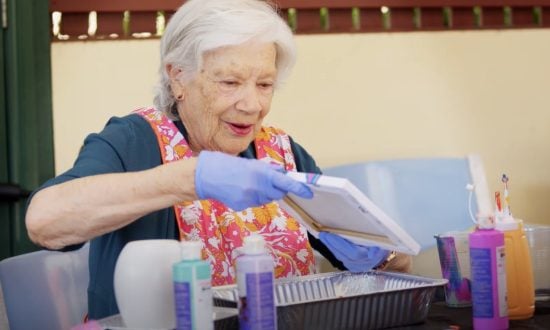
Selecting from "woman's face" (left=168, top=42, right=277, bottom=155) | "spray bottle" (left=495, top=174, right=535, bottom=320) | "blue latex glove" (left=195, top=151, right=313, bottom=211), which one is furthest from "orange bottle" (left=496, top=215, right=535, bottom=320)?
"woman's face" (left=168, top=42, right=277, bottom=155)

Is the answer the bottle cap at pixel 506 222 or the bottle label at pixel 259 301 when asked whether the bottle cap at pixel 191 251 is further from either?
the bottle cap at pixel 506 222

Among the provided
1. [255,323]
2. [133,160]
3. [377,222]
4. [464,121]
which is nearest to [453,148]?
[464,121]

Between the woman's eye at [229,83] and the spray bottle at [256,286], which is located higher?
the woman's eye at [229,83]

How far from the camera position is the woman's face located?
1986 millimetres

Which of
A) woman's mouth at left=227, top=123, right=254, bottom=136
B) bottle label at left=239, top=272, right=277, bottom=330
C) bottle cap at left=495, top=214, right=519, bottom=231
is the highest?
woman's mouth at left=227, top=123, right=254, bottom=136

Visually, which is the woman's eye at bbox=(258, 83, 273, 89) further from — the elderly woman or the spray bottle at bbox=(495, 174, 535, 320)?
the spray bottle at bbox=(495, 174, 535, 320)

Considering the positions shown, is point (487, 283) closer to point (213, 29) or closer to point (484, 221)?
point (484, 221)

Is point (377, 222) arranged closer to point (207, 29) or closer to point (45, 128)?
point (207, 29)

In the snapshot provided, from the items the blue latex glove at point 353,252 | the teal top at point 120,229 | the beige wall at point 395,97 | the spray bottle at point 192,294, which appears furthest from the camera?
the beige wall at point 395,97

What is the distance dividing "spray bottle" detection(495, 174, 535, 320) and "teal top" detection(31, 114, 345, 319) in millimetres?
724

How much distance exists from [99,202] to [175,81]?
525 millimetres

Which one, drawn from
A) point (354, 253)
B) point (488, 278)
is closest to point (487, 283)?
point (488, 278)

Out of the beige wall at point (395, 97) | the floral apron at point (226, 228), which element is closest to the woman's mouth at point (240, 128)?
the floral apron at point (226, 228)

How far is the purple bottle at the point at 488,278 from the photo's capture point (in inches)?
58.1
